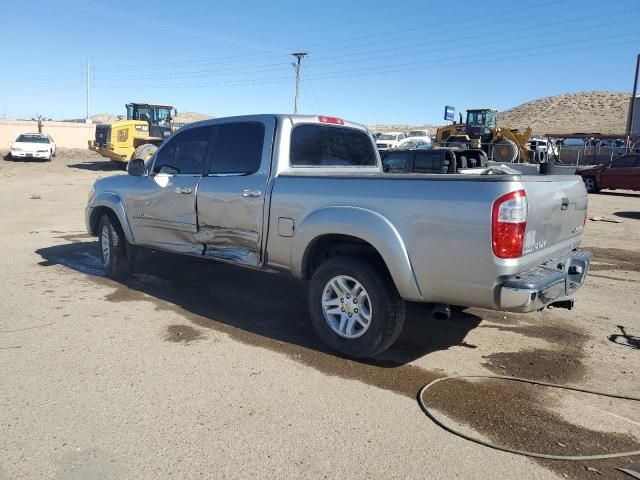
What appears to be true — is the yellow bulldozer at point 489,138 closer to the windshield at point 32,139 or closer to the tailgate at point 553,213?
the windshield at point 32,139

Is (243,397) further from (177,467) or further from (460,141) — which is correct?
(460,141)

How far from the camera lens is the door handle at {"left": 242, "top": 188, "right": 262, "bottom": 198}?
5.10 m

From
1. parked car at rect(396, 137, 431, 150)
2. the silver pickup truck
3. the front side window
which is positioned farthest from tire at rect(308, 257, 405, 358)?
parked car at rect(396, 137, 431, 150)

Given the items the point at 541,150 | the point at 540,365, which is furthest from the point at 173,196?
the point at 541,150

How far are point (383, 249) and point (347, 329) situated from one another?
81 centimetres

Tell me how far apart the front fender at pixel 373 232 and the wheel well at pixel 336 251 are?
0.11 meters

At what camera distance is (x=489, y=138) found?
31.4 meters

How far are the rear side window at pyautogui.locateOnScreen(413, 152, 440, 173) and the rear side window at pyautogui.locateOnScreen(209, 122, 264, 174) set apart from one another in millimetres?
9753

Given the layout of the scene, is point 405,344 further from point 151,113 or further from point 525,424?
point 151,113

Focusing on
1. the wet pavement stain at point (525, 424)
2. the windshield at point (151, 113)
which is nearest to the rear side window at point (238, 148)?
the wet pavement stain at point (525, 424)

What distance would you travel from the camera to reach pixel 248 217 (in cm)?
520

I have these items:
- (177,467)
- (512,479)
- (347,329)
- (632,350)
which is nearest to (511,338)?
(632,350)

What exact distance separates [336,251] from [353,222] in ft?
1.83

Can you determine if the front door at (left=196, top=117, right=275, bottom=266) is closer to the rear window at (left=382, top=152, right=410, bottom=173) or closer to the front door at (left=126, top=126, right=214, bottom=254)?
the front door at (left=126, top=126, right=214, bottom=254)
